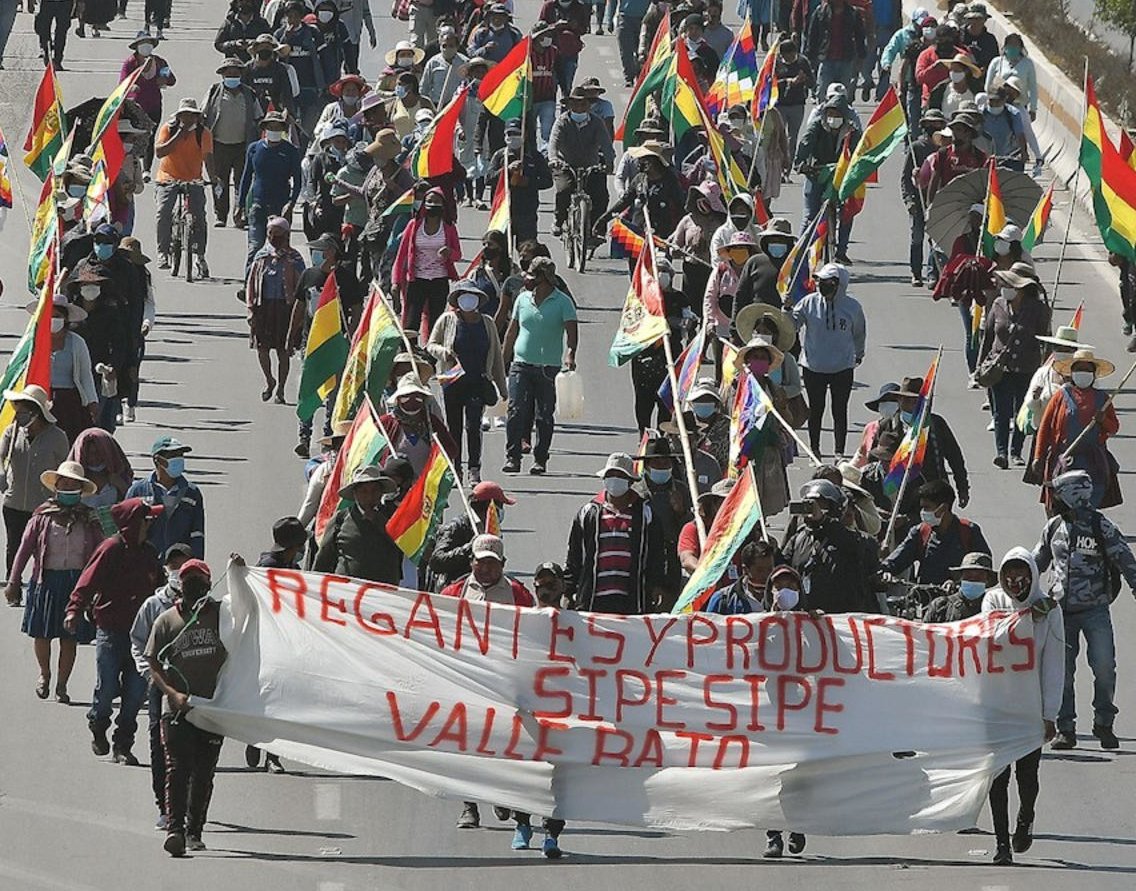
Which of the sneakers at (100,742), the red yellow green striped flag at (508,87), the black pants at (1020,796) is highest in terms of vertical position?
the red yellow green striped flag at (508,87)

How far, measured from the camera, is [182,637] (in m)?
17.4

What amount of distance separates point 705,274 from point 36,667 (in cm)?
831

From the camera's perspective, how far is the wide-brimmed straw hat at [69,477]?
66.6 feet

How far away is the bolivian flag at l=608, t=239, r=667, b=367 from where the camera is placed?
23547 millimetres

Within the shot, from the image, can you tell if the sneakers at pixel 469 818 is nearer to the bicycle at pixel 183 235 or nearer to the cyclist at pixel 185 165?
the cyclist at pixel 185 165

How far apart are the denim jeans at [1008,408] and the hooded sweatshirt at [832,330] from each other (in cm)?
128

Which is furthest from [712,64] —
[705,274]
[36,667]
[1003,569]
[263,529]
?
[1003,569]

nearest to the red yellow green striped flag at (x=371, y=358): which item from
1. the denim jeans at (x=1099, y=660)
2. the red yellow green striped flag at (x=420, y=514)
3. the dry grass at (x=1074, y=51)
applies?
the red yellow green striped flag at (x=420, y=514)

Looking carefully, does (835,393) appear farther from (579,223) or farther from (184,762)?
(184,762)

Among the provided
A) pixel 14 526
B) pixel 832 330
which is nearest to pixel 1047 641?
pixel 14 526

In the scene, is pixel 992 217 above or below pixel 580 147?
below

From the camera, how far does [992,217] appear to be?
90.7 ft

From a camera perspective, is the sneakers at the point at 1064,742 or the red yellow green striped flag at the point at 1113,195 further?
the red yellow green striped flag at the point at 1113,195

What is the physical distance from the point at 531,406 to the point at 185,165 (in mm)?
6557
